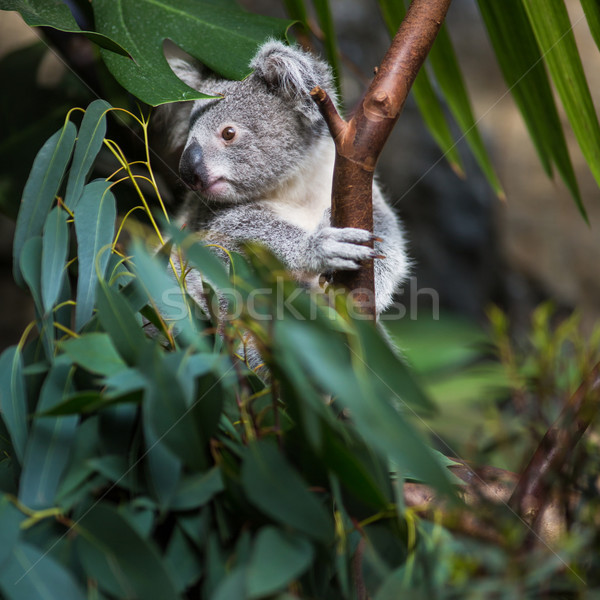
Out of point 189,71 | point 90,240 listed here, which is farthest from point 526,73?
point 90,240

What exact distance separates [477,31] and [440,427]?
3.76m

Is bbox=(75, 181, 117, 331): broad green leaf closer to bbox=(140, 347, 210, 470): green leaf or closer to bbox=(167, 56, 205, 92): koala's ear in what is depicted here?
bbox=(140, 347, 210, 470): green leaf

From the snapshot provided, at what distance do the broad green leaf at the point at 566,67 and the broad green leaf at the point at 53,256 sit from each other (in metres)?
1.15

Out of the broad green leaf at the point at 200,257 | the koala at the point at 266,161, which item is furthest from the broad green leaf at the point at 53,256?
the koala at the point at 266,161

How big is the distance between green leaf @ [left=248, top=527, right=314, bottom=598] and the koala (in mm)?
947

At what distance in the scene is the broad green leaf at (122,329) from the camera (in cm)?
90

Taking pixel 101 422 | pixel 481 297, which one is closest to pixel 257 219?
pixel 101 422

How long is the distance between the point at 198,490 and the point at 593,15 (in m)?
1.39

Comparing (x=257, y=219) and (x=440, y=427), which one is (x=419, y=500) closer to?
(x=257, y=219)

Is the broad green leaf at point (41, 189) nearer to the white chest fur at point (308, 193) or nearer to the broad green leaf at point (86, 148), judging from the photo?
the broad green leaf at point (86, 148)

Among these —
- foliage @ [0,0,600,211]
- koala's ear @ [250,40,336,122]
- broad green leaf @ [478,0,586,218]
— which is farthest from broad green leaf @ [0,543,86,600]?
broad green leaf @ [478,0,586,218]

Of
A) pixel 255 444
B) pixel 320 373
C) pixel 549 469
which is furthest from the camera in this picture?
pixel 549 469

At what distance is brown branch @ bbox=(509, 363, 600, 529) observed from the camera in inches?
47.0

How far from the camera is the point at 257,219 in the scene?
1.88m
